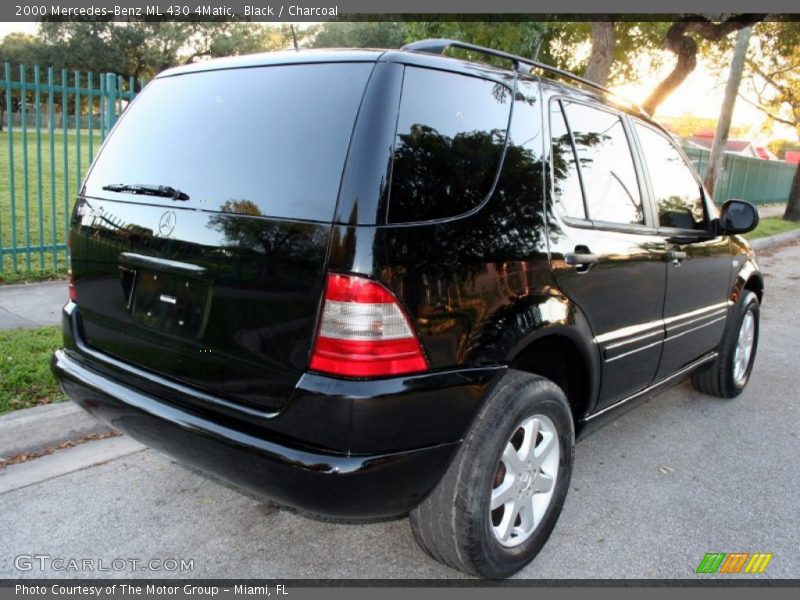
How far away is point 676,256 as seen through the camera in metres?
3.63

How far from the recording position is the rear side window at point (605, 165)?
304 cm

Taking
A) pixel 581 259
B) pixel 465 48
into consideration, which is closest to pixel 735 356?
pixel 581 259

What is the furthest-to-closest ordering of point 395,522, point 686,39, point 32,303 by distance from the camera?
point 686,39 < point 32,303 < point 395,522

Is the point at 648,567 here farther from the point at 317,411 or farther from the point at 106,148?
the point at 106,148

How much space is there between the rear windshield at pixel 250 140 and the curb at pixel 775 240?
48.3 ft

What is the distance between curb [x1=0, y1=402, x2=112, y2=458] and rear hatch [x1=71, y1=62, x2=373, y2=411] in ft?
3.58

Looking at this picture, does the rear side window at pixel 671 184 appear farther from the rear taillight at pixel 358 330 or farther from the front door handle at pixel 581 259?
the rear taillight at pixel 358 330

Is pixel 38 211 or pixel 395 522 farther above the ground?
pixel 38 211

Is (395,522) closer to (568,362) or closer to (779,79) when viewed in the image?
(568,362)

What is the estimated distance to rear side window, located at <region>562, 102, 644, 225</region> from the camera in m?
3.04

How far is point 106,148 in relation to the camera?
2971 mm

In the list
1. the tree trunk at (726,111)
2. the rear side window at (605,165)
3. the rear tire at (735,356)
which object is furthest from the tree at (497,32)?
the rear side window at (605,165)

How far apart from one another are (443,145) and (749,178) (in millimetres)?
27180

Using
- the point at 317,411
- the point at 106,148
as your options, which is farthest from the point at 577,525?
the point at 106,148
